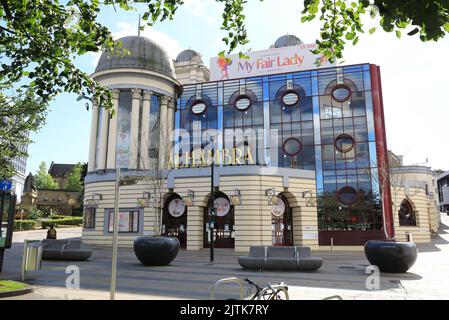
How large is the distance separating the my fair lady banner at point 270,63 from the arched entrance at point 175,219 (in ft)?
58.5

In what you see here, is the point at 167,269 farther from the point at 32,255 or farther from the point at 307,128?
the point at 307,128

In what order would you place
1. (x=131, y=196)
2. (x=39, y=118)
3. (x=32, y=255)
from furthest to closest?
1. (x=131, y=196)
2. (x=39, y=118)
3. (x=32, y=255)

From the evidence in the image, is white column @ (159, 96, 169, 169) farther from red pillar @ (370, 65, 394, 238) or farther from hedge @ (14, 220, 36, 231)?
hedge @ (14, 220, 36, 231)

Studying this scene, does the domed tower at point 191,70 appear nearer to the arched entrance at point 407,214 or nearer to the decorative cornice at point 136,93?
the decorative cornice at point 136,93

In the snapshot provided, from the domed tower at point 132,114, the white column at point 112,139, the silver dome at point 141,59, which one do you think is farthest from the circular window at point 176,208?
the silver dome at point 141,59

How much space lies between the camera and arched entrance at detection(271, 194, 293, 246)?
29.3m

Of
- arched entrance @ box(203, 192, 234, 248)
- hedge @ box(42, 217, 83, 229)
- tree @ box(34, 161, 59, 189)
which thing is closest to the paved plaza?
arched entrance @ box(203, 192, 234, 248)

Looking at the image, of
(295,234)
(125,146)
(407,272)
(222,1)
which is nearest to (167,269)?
(407,272)

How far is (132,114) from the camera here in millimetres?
35938

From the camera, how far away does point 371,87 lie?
121ft

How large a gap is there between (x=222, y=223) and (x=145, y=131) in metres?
13.0

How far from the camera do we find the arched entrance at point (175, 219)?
31.2 metres

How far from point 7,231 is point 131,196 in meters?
18.8

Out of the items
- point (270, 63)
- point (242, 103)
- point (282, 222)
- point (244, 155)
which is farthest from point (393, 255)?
point (270, 63)
